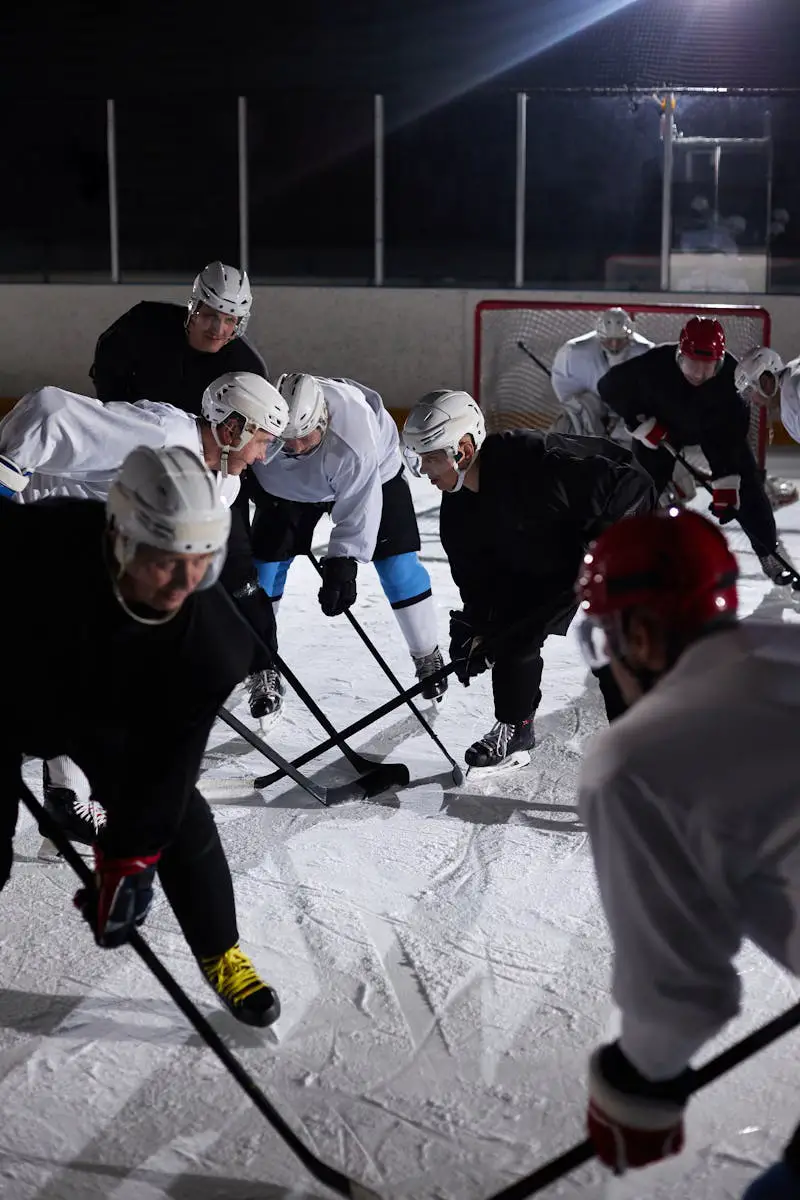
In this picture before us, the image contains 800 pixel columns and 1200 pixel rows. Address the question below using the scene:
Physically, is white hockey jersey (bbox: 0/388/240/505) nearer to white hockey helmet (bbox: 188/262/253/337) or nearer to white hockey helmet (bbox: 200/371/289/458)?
white hockey helmet (bbox: 200/371/289/458)

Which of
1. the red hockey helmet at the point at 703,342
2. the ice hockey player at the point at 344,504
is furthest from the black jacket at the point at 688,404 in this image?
the ice hockey player at the point at 344,504

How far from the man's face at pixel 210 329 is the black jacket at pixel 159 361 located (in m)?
0.03

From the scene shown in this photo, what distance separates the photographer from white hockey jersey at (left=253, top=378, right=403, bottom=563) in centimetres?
336

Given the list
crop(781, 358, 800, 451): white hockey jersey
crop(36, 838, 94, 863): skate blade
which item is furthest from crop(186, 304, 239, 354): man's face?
crop(781, 358, 800, 451): white hockey jersey

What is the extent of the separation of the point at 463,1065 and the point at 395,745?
1.44m

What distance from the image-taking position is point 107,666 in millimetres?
1679

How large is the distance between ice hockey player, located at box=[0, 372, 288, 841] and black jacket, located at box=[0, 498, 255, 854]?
0.81 metres

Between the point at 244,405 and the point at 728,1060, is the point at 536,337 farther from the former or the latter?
the point at 728,1060

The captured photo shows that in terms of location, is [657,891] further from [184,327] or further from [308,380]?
[184,327]

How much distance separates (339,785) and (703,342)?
227 cm

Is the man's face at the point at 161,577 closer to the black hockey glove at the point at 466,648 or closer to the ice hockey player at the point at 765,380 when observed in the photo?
the black hockey glove at the point at 466,648

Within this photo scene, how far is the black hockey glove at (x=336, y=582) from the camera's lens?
11.0 ft

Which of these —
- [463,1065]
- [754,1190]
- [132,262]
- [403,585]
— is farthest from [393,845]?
[132,262]

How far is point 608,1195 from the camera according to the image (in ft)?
5.42
